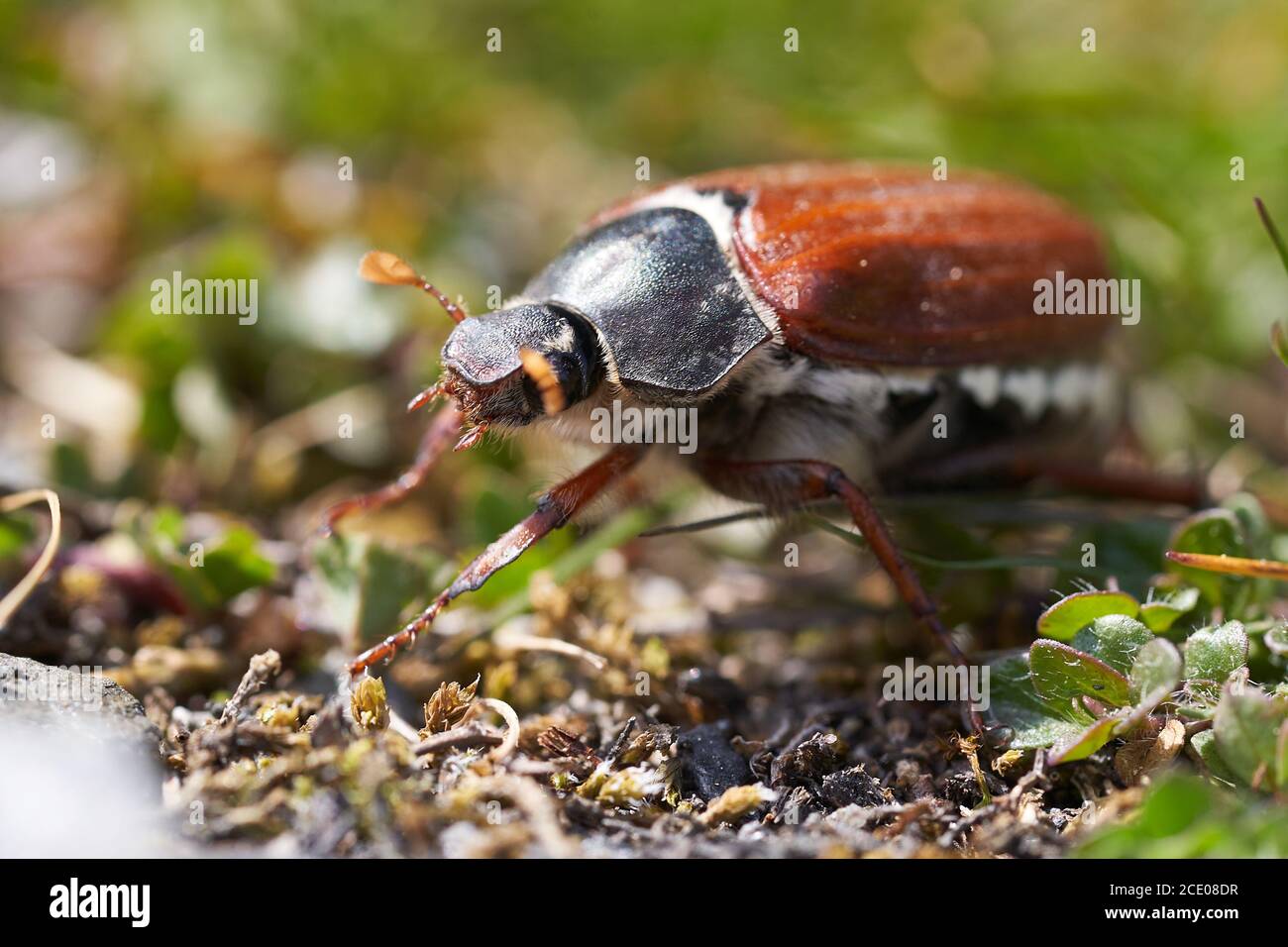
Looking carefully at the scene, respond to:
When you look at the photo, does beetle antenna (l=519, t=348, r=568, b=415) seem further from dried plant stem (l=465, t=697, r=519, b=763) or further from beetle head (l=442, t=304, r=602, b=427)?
dried plant stem (l=465, t=697, r=519, b=763)

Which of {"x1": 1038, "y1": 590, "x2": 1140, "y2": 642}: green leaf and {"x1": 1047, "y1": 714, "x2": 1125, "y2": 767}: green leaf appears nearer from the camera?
{"x1": 1047, "y1": 714, "x2": 1125, "y2": 767}: green leaf

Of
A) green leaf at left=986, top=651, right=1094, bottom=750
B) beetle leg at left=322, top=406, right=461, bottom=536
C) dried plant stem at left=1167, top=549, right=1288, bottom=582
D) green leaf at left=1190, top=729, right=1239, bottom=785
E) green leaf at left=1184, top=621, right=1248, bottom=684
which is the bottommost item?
green leaf at left=1190, top=729, right=1239, bottom=785

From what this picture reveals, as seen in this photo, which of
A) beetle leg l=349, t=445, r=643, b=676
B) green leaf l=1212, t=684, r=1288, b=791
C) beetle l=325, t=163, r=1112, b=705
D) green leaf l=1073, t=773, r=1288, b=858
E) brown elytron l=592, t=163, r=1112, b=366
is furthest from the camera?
brown elytron l=592, t=163, r=1112, b=366

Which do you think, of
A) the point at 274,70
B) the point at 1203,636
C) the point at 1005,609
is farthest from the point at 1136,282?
the point at 274,70

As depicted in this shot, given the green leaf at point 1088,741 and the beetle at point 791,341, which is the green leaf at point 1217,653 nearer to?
the green leaf at point 1088,741

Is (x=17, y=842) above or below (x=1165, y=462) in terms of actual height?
below

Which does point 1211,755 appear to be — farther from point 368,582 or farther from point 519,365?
point 368,582

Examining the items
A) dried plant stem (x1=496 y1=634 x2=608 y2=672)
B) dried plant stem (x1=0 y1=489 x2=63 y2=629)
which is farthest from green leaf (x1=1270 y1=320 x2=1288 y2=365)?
dried plant stem (x1=0 y1=489 x2=63 y2=629)
